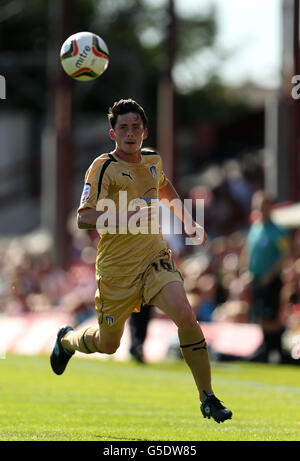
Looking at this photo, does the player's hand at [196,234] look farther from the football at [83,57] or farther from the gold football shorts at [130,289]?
the football at [83,57]

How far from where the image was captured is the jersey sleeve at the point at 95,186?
8.05 metres

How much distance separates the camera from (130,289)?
8.34 meters

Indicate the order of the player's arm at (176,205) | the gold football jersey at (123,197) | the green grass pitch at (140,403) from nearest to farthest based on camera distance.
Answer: the green grass pitch at (140,403)
the gold football jersey at (123,197)
the player's arm at (176,205)

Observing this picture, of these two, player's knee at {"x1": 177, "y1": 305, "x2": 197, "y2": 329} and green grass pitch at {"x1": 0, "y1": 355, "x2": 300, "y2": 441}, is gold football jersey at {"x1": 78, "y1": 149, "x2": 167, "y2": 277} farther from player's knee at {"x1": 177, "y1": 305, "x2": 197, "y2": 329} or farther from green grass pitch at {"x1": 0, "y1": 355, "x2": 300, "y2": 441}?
green grass pitch at {"x1": 0, "y1": 355, "x2": 300, "y2": 441}

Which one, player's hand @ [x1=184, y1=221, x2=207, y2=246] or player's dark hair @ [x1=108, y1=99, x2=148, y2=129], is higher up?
player's dark hair @ [x1=108, y1=99, x2=148, y2=129]

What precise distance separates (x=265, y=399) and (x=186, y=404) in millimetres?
910

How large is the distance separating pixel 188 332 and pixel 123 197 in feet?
3.61

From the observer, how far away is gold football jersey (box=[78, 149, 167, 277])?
8.10 metres

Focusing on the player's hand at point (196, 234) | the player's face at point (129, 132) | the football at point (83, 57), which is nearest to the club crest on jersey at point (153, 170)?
the player's face at point (129, 132)

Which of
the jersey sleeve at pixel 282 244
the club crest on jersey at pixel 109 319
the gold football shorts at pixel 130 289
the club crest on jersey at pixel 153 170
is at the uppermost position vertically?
the club crest on jersey at pixel 153 170

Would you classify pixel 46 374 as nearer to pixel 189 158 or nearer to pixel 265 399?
pixel 265 399

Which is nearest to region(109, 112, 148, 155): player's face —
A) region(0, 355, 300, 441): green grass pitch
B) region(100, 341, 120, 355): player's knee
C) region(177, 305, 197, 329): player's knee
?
region(177, 305, 197, 329): player's knee

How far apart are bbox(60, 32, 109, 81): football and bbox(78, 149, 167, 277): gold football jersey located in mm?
947

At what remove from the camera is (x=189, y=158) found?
40500mm
